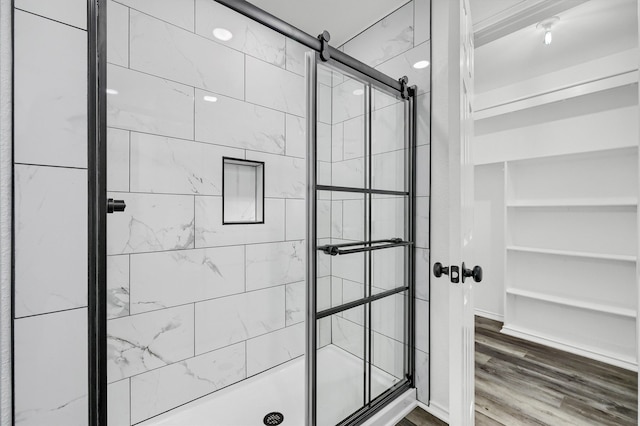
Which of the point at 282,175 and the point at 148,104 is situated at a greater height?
the point at 148,104

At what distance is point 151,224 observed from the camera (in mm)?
1385

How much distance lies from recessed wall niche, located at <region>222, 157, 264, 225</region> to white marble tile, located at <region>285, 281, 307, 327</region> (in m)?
0.52

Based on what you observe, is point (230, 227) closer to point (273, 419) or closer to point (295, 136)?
point (295, 136)

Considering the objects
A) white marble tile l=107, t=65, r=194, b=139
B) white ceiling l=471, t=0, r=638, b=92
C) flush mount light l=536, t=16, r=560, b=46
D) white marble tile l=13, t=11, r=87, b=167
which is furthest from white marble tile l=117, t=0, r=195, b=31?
flush mount light l=536, t=16, r=560, b=46

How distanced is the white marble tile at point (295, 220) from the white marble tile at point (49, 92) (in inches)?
52.5

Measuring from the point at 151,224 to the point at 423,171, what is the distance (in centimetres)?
146

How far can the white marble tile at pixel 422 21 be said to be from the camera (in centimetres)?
161

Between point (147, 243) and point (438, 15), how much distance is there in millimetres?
1932

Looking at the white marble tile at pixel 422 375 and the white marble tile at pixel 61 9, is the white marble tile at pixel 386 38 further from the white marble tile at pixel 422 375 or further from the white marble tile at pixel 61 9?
the white marble tile at pixel 422 375

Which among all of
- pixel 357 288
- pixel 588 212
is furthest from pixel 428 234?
pixel 588 212

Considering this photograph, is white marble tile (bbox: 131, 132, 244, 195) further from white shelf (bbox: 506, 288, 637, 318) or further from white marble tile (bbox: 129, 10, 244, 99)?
white shelf (bbox: 506, 288, 637, 318)

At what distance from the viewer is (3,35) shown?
55 centimetres

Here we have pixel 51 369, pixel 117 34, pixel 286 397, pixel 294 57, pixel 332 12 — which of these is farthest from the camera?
pixel 294 57

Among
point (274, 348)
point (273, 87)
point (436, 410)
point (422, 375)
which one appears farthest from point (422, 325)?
point (273, 87)
